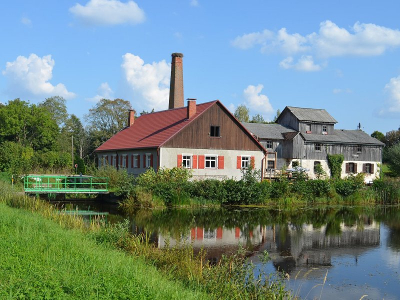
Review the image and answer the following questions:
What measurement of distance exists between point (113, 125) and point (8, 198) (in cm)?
4533

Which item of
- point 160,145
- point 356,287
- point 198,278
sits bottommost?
point 356,287

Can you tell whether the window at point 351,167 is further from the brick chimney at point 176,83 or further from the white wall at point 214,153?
the brick chimney at point 176,83

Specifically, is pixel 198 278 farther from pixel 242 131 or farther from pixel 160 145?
pixel 242 131

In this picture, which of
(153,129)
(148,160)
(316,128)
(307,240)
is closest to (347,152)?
(316,128)

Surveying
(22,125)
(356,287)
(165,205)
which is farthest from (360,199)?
(22,125)

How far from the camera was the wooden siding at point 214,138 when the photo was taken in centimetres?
3597

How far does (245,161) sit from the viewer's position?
38.3 m

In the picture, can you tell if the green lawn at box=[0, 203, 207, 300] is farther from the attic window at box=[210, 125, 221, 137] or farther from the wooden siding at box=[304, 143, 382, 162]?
the wooden siding at box=[304, 143, 382, 162]

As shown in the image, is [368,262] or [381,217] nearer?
[368,262]

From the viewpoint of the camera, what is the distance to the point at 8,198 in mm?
22750

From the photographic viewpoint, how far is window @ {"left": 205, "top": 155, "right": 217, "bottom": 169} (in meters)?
36.9

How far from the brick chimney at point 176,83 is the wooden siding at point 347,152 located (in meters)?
13.8

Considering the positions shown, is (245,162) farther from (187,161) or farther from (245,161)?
(187,161)

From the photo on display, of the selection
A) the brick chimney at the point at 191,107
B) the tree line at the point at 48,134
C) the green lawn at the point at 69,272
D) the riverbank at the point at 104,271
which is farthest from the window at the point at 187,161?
the green lawn at the point at 69,272
